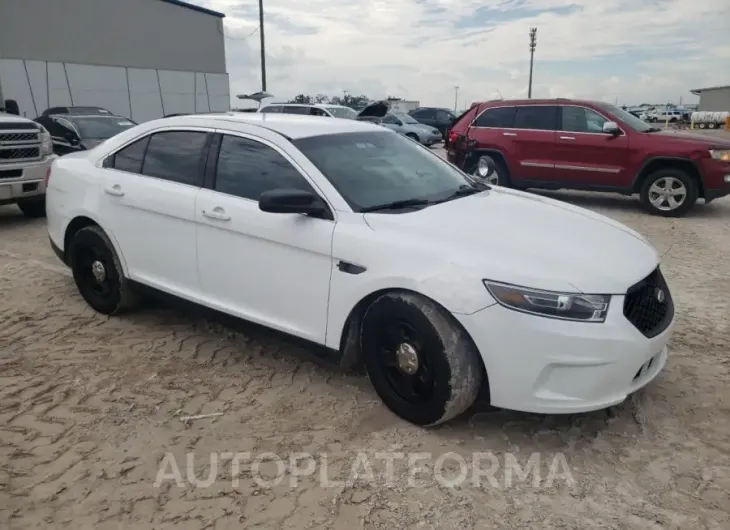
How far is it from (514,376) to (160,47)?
1178 inches

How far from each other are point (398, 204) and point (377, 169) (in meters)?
0.39

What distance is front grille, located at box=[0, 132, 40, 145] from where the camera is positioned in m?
8.18

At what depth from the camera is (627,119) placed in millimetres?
9914

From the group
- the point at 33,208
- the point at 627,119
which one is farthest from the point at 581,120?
the point at 33,208

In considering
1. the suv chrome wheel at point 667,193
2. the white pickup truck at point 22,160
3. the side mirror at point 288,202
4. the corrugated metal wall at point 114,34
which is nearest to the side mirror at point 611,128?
the suv chrome wheel at point 667,193

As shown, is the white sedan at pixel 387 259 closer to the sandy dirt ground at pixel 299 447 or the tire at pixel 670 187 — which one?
the sandy dirt ground at pixel 299 447

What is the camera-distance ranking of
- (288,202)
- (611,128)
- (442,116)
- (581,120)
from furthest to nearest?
(442,116)
(581,120)
(611,128)
(288,202)

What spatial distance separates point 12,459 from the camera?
3.05 m

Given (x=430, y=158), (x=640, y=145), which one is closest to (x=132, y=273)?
(x=430, y=158)

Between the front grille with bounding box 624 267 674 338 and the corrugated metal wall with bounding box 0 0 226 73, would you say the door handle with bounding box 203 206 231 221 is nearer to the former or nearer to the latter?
the front grille with bounding box 624 267 674 338

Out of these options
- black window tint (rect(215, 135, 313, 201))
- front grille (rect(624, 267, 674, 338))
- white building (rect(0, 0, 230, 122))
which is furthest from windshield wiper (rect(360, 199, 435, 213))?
white building (rect(0, 0, 230, 122))

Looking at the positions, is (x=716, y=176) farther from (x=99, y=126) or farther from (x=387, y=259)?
→ (x=99, y=126)

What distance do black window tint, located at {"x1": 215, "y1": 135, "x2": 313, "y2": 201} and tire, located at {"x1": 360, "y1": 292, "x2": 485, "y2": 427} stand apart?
3.05ft

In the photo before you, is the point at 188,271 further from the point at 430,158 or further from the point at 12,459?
the point at 430,158
